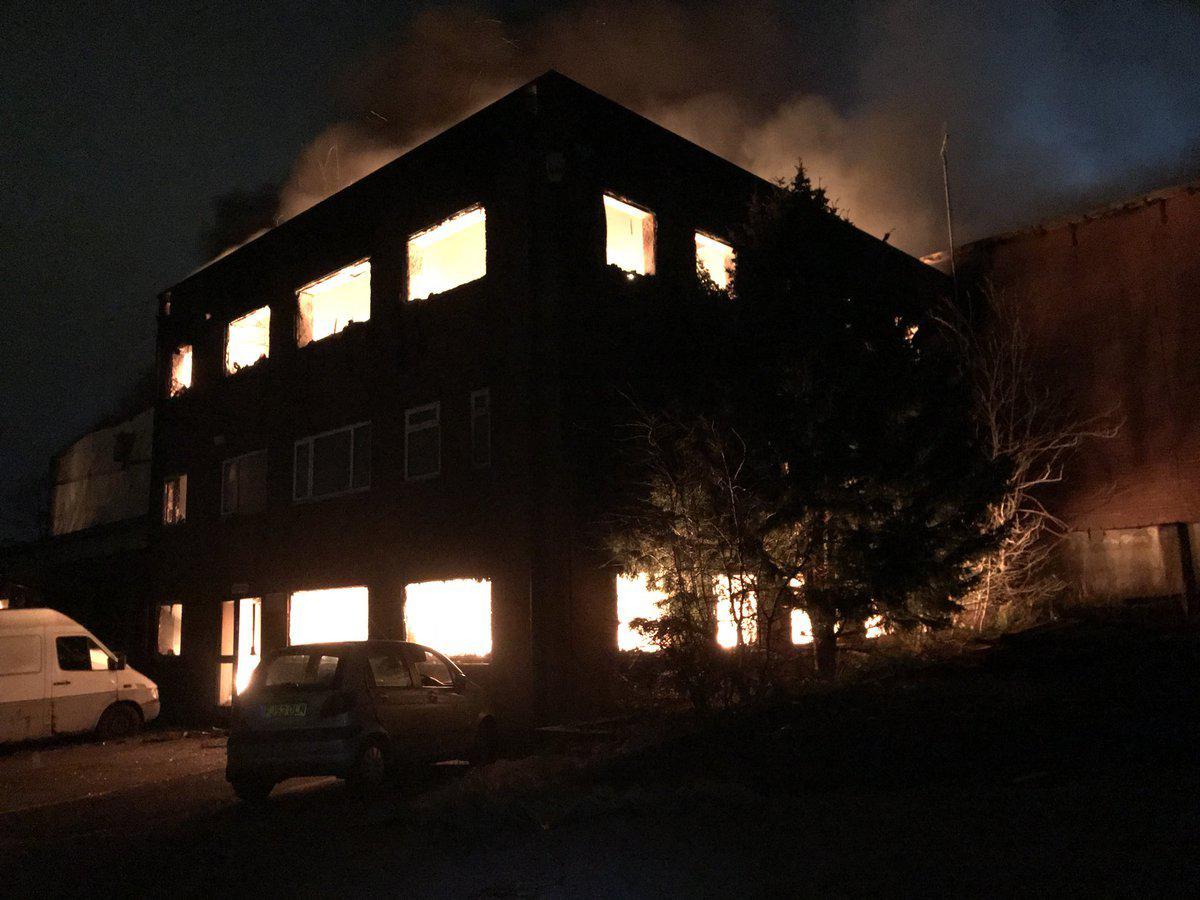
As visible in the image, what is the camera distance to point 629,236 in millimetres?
15812

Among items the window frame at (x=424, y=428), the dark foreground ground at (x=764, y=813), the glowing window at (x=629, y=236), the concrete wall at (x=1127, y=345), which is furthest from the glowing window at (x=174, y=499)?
the concrete wall at (x=1127, y=345)

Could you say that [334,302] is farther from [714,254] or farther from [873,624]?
[873,624]

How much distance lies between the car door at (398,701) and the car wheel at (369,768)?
0.64 feet

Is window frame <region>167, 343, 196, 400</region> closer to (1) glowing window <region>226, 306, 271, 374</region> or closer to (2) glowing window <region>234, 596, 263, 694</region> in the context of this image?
(1) glowing window <region>226, 306, 271, 374</region>

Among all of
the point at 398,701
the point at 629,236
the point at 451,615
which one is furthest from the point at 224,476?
the point at 398,701

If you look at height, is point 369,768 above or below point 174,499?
below

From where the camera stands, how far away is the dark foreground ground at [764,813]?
20.4ft

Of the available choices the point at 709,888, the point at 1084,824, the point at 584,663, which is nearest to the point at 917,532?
the point at 584,663

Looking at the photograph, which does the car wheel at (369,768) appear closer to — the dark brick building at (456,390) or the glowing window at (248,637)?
the dark brick building at (456,390)

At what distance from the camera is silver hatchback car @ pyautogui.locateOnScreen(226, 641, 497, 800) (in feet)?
32.7

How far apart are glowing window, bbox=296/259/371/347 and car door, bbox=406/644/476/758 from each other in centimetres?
768

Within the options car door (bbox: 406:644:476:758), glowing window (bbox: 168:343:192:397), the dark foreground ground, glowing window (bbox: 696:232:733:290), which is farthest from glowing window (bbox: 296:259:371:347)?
the dark foreground ground

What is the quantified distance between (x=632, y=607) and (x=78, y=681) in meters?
9.50

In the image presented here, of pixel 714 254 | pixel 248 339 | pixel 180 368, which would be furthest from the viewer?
pixel 180 368
